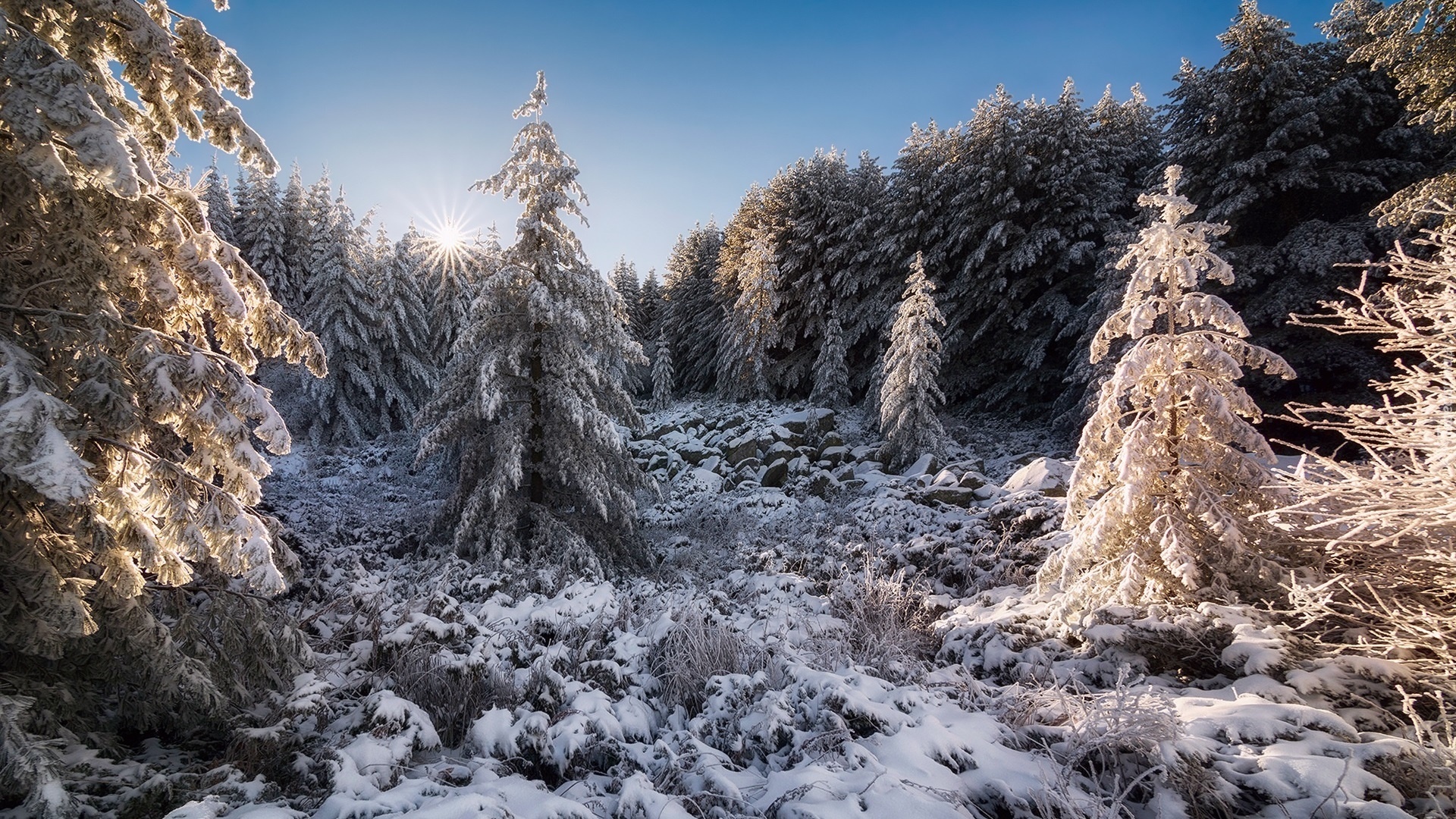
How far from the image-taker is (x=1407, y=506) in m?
3.56

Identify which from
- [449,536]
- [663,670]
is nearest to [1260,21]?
[663,670]

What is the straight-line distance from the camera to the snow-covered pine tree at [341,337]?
778 inches

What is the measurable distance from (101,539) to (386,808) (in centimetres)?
226

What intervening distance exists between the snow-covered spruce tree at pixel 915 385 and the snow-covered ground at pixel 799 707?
636 centimetres

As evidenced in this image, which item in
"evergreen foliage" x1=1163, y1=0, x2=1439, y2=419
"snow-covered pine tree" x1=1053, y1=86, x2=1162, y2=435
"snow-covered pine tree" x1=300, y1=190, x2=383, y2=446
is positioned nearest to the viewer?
Answer: "evergreen foliage" x1=1163, y1=0, x2=1439, y2=419

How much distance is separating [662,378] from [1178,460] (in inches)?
942

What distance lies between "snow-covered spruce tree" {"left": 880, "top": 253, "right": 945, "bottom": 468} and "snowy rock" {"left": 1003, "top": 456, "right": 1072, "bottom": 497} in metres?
3.74

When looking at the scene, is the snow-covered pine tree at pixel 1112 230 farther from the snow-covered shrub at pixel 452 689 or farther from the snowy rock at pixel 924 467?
the snow-covered shrub at pixel 452 689

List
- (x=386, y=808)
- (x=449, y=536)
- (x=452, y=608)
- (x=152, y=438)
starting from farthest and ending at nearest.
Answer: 1. (x=449, y=536)
2. (x=452, y=608)
3. (x=152, y=438)
4. (x=386, y=808)

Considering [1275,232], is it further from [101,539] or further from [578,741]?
[101,539]

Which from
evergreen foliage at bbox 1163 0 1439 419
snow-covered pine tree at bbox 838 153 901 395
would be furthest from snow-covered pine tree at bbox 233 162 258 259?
evergreen foliage at bbox 1163 0 1439 419

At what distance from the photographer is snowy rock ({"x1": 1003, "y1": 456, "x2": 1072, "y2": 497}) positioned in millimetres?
10336

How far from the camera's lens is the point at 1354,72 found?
511 inches

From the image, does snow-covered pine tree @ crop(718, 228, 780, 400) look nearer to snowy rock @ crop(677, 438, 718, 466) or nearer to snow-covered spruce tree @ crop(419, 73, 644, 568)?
snowy rock @ crop(677, 438, 718, 466)
